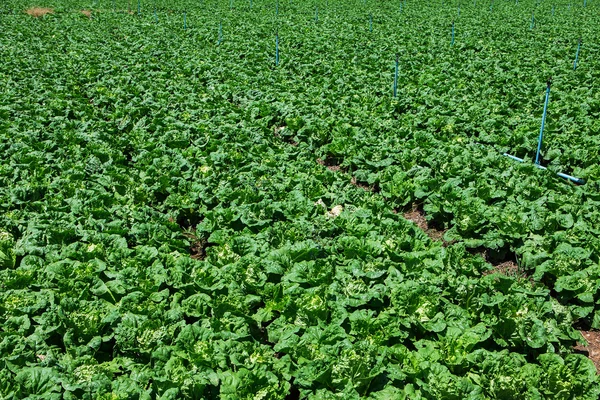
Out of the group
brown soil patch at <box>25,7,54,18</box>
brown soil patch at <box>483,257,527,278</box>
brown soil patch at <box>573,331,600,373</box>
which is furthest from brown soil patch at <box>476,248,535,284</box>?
brown soil patch at <box>25,7,54,18</box>

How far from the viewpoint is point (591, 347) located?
6.30 meters

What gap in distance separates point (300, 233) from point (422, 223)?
2.39 metres

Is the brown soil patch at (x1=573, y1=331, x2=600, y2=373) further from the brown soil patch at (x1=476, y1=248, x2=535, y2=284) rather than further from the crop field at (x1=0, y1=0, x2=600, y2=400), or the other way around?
the brown soil patch at (x1=476, y1=248, x2=535, y2=284)

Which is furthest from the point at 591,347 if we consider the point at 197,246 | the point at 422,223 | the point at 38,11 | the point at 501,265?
the point at 38,11

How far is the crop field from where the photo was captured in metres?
5.45

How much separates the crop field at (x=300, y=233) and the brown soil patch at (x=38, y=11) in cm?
1542

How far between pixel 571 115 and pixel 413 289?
8.10 m

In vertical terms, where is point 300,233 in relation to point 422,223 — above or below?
above

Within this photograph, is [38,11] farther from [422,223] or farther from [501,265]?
[501,265]

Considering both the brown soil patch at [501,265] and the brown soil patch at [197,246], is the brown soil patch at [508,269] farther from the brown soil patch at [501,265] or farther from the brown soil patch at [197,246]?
the brown soil patch at [197,246]

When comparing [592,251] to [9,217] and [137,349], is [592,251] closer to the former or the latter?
[137,349]

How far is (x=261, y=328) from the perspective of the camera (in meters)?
6.43

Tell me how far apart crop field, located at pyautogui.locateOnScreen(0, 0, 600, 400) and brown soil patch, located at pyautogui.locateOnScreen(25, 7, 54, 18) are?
1542cm

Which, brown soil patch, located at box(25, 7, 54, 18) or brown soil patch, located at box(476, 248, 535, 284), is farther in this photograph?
brown soil patch, located at box(25, 7, 54, 18)
